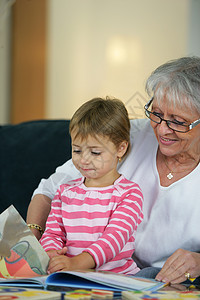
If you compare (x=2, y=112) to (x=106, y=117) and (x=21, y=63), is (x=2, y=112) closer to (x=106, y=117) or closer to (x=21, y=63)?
(x=21, y=63)

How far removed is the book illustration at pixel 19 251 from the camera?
1187 mm

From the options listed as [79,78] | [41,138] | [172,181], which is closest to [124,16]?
[79,78]

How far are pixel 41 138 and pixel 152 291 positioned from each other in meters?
1.16

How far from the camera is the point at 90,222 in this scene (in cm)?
131

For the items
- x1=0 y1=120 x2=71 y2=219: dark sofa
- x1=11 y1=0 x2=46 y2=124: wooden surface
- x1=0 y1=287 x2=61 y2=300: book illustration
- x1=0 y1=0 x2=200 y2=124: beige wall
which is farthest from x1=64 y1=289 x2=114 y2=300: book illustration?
x1=11 y1=0 x2=46 y2=124: wooden surface

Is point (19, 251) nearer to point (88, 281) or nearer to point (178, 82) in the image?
point (88, 281)

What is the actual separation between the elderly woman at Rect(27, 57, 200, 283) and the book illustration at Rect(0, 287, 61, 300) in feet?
1.62

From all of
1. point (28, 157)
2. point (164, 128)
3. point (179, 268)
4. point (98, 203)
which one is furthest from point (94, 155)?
point (28, 157)

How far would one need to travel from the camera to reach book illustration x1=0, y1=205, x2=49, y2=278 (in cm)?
119

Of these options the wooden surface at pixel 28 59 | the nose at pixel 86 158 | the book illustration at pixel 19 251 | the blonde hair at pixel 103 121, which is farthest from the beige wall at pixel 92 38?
the book illustration at pixel 19 251

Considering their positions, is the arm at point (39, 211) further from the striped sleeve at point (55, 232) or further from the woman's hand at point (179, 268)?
the woman's hand at point (179, 268)

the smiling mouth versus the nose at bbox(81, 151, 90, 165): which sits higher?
the smiling mouth

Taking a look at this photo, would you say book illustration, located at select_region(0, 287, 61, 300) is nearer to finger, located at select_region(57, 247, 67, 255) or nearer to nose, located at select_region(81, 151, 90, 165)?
finger, located at select_region(57, 247, 67, 255)

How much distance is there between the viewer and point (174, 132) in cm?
143
